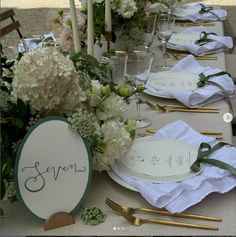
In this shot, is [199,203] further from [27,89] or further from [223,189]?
[27,89]

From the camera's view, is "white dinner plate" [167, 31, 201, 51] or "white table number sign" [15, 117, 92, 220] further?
"white dinner plate" [167, 31, 201, 51]

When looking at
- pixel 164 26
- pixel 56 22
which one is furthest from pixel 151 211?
pixel 164 26

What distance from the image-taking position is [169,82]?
166cm

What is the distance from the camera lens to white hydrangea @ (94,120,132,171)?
3.21ft

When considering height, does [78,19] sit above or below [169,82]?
above

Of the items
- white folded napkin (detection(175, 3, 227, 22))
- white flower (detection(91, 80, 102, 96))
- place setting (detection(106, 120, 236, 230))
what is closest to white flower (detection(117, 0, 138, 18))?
place setting (detection(106, 120, 236, 230))

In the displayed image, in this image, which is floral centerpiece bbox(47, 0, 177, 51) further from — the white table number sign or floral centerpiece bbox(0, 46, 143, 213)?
the white table number sign

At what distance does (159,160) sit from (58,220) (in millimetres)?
283

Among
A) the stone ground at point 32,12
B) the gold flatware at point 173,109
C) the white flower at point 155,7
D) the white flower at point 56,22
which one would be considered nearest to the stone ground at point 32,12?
the stone ground at point 32,12

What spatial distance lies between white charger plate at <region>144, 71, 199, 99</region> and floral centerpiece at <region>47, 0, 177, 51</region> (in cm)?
14

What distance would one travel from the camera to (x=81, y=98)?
97 centimetres

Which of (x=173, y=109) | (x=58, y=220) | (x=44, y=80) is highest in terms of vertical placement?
(x=44, y=80)

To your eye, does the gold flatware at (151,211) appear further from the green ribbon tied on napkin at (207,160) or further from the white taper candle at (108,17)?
the white taper candle at (108,17)

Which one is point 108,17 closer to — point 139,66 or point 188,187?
point 139,66
